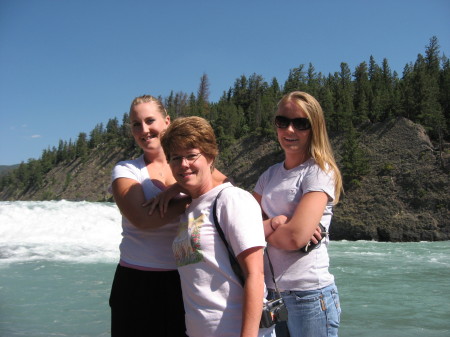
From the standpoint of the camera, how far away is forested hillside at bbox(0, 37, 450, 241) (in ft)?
107

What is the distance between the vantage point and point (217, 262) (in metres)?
1.65

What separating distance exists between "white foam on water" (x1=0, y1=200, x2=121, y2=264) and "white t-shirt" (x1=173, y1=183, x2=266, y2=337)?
12.8m

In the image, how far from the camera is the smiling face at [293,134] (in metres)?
2.20

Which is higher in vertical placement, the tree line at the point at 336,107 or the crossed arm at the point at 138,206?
the tree line at the point at 336,107

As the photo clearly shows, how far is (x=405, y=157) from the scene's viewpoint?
38469 mm

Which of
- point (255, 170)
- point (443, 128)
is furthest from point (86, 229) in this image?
point (443, 128)

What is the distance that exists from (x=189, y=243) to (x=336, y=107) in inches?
2256

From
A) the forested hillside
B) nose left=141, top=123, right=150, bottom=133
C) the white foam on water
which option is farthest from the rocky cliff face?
nose left=141, top=123, right=150, bottom=133

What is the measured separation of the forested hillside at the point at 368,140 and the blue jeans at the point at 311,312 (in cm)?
433

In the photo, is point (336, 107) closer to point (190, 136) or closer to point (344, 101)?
point (344, 101)

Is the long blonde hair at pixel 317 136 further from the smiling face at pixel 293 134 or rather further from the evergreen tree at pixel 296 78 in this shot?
the evergreen tree at pixel 296 78

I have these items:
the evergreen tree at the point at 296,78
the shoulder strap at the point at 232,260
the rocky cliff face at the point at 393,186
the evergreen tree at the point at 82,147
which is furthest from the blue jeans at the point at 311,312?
the evergreen tree at the point at 82,147

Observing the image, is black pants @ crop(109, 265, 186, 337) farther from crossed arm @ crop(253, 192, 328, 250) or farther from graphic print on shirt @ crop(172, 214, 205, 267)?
crossed arm @ crop(253, 192, 328, 250)

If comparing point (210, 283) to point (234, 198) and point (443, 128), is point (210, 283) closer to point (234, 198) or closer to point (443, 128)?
point (234, 198)
